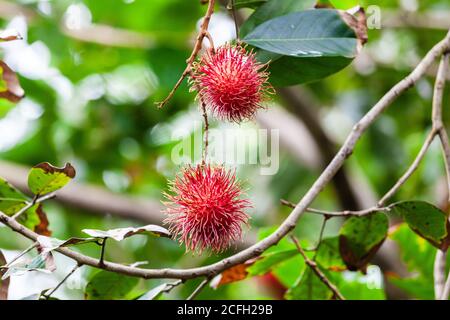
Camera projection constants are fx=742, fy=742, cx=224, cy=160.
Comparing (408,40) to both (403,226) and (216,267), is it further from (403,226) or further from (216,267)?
(216,267)

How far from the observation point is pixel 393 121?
2.54 meters

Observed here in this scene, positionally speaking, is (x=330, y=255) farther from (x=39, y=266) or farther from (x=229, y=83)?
(x=39, y=266)

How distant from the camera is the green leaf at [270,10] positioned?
41.1 inches

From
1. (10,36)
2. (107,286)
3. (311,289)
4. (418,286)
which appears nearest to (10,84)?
(10,36)

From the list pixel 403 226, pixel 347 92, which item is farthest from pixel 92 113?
pixel 403 226

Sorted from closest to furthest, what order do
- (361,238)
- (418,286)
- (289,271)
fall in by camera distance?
(361,238) < (418,286) < (289,271)

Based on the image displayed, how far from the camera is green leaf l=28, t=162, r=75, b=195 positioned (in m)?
0.96

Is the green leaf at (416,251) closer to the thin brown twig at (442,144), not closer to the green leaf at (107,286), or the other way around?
the thin brown twig at (442,144)

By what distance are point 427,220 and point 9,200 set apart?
595mm

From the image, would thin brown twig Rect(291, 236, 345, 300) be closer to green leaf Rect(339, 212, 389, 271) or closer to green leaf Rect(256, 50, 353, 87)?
green leaf Rect(339, 212, 389, 271)

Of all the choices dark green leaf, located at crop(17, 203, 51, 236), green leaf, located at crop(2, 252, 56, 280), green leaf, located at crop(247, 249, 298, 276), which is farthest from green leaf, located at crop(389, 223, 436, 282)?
green leaf, located at crop(2, 252, 56, 280)

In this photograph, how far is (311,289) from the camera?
1.20m

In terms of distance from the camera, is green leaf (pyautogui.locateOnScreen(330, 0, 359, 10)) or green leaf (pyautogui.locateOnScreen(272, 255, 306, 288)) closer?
green leaf (pyautogui.locateOnScreen(330, 0, 359, 10))

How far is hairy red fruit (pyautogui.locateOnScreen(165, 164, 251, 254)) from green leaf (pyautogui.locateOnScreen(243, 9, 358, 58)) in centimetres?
18
